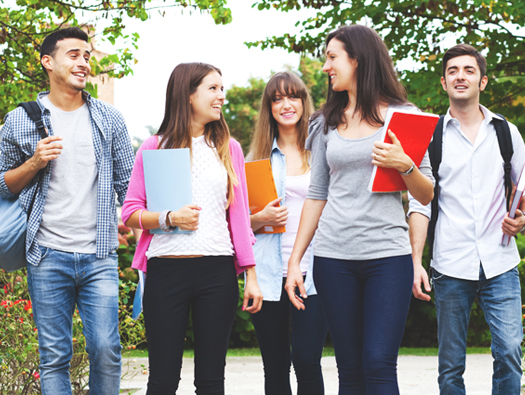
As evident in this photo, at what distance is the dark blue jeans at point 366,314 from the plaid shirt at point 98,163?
1.22 meters

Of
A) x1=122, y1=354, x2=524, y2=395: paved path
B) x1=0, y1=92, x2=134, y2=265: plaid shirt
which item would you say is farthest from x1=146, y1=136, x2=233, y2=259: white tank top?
x1=122, y1=354, x2=524, y2=395: paved path

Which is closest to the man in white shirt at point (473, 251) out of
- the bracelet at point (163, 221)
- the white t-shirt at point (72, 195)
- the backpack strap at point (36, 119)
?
the bracelet at point (163, 221)

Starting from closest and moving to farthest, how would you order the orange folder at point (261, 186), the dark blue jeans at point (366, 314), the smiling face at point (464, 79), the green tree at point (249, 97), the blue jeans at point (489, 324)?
the dark blue jeans at point (366, 314) < the blue jeans at point (489, 324) < the smiling face at point (464, 79) < the orange folder at point (261, 186) < the green tree at point (249, 97)

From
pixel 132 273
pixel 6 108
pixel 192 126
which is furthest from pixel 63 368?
pixel 132 273

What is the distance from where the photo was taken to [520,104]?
9.57 meters

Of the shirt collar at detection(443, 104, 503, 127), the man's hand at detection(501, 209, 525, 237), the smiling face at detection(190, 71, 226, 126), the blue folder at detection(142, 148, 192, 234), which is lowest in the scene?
the man's hand at detection(501, 209, 525, 237)

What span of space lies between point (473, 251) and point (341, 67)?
4.31 ft

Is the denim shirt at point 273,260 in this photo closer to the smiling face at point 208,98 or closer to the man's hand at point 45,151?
the smiling face at point 208,98

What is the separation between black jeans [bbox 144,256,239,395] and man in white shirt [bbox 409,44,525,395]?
114 centimetres

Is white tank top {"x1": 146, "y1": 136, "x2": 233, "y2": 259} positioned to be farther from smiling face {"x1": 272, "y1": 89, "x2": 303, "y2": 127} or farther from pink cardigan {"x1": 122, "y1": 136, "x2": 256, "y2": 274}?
smiling face {"x1": 272, "y1": 89, "x2": 303, "y2": 127}

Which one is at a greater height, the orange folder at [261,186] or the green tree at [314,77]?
the green tree at [314,77]

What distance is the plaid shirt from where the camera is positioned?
3.37m

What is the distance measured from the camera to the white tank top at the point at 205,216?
3.02 meters

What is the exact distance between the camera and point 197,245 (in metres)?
3.01
